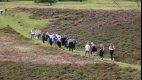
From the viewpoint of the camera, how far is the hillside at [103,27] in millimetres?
52188

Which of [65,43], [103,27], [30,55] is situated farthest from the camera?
[103,27]

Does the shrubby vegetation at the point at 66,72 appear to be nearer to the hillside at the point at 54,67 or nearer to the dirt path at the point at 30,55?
the hillside at the point at 54,67

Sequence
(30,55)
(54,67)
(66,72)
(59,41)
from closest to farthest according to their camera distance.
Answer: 1. (66,72)
2. (54,67)
3. (30,55)
4. (59,41)

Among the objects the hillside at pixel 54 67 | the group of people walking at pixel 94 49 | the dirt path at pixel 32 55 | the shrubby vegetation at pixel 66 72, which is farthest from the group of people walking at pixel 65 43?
the shrubby vegetation at pixel 66 72

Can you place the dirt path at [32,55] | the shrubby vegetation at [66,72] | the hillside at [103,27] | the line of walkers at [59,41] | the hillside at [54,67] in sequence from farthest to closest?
the hillside at [103,27], the line of walkers at [59,41], the dirt path at [32,55], the hillside at [54,67], the shrubby vegetation at [66,72]

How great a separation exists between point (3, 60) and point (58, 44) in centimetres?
1040

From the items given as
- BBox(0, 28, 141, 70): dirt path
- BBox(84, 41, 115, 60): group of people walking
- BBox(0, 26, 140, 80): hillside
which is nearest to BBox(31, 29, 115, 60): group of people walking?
BBox(84, 41, 115, 60): group of people walking

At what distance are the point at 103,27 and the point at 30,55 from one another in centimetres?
2017

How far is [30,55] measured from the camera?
1825 inches

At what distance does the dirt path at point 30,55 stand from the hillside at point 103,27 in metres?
6.72

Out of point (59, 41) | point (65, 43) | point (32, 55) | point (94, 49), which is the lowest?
point (65, 43)

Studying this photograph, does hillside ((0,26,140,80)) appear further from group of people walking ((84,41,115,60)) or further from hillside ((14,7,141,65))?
hillside ((14,7,141,65))

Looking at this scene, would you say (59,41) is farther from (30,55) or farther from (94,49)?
(94,49)

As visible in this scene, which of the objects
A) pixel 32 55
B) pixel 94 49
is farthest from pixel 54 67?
pixel 94 49
